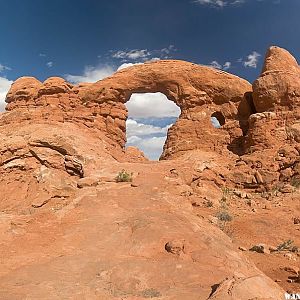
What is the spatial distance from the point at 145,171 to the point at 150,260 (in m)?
7.89

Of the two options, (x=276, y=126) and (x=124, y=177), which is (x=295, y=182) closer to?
(x=276, y=126)

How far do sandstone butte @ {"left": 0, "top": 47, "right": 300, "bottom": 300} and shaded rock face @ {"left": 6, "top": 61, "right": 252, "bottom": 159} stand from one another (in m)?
0.06

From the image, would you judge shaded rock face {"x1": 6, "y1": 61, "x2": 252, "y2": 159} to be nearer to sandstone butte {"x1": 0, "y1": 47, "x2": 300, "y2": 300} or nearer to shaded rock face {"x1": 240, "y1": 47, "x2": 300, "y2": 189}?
sandstone butte {"x1": 0, "y1": 47, "x2": 300, "y2": 300}

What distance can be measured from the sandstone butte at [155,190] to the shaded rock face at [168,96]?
0.06 meters

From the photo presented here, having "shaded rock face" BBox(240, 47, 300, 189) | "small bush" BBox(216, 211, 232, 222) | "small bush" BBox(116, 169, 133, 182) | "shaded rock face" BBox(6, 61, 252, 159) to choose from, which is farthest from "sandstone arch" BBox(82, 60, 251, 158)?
"small bush" BBox(216, 211, 232, 222)

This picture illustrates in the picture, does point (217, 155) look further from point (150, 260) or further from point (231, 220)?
point (150, 260)

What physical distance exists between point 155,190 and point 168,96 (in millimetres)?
10501

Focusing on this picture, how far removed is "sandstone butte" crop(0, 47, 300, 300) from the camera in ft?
24.1

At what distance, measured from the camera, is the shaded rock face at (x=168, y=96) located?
67.8 feet

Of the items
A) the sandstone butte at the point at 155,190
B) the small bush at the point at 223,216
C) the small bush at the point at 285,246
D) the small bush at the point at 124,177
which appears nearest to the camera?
the sandstone butte at the point at 155,190

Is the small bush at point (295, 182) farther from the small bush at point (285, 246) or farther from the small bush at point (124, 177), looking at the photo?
the small bush at point (124, 177)

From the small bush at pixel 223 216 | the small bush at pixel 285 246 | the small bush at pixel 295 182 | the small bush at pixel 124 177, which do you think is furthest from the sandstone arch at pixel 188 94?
the small bush at pixel 285 246

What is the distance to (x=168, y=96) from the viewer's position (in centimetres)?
2270

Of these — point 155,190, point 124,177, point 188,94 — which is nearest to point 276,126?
point 188,94
